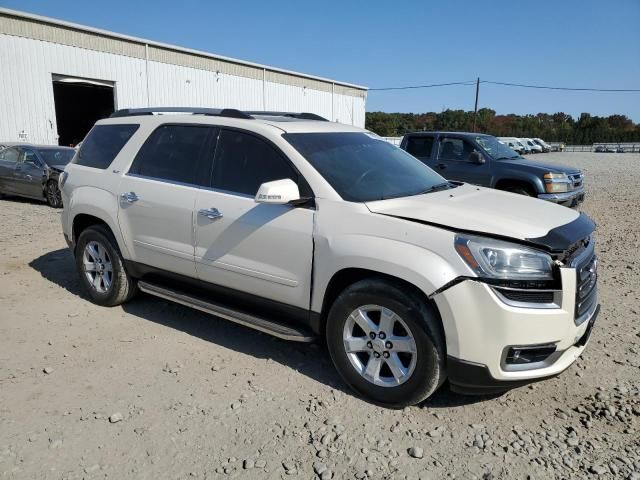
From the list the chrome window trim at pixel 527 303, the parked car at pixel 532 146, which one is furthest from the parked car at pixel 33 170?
the parked car at pixel 532 146

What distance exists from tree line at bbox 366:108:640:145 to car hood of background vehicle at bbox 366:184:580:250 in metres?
71.4

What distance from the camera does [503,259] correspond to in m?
2.87

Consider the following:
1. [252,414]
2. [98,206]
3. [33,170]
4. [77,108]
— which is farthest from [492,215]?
[77,108]

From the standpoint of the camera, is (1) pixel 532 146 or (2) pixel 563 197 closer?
(2) pixel 563 197

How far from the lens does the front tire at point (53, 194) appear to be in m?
11.6

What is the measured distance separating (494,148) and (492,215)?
24.7 ft

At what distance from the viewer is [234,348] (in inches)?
162

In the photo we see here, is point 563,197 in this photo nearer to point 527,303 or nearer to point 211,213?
point 527,303

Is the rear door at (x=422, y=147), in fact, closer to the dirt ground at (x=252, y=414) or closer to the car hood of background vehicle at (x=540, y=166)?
the car hood of background vehicle at (x=540, y=166)

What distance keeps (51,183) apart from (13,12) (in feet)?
33.9

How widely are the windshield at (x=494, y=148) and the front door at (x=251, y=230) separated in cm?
710

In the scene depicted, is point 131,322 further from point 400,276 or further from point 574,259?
point 574,259

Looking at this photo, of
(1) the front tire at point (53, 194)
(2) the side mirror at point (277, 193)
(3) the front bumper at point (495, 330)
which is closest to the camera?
(3) the front bumper at point (495, 330)

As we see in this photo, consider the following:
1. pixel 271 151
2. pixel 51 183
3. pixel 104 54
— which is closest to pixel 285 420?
pixel 271 151
